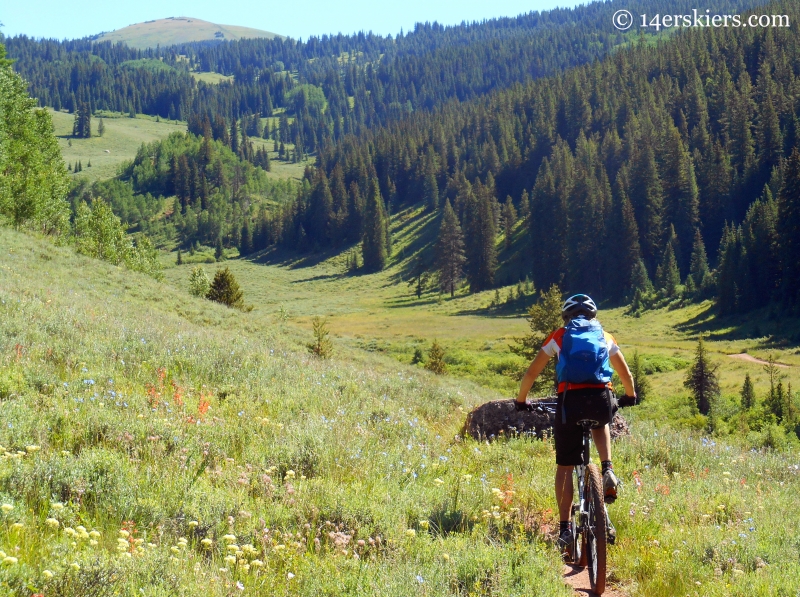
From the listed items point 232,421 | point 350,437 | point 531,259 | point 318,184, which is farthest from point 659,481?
point 318,184

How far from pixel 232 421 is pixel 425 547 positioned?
351 centimetres

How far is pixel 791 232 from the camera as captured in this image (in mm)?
67375

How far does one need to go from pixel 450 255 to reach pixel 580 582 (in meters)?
107

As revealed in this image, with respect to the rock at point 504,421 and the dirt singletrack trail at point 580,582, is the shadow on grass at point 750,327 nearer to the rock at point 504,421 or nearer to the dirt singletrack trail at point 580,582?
Result: the rock at point 504,421

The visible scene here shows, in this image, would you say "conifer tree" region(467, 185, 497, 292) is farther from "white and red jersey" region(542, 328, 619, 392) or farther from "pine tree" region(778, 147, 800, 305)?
"white and red jersey" region(542, 328, 619, 392)

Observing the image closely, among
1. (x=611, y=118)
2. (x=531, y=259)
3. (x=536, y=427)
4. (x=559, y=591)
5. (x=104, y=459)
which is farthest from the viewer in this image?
(x=611, y=118)

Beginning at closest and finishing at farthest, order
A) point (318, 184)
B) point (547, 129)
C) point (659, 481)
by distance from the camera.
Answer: point (659, 481) → point (547, 129) → point (318, 184)

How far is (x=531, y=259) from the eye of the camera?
370 ft

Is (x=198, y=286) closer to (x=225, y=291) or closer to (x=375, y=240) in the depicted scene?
(x=225, y=291)

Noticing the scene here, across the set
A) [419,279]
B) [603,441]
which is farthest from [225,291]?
[419,279]

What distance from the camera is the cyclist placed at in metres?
5.14

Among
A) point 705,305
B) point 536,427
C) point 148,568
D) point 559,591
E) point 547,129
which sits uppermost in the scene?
point 547,129

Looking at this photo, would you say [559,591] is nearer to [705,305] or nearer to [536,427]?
[536,427]

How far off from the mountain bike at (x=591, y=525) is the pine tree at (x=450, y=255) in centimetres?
10510
